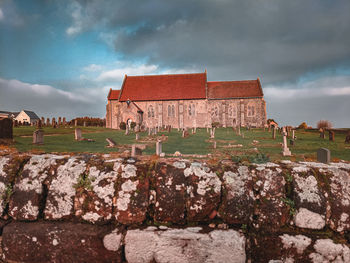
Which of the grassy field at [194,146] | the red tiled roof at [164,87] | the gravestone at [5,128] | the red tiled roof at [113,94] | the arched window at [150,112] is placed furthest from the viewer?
the red tiled roof at [113,94]

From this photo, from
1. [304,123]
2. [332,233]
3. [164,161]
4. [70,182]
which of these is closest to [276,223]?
[332,233]

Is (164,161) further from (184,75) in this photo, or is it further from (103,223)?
(184,75)

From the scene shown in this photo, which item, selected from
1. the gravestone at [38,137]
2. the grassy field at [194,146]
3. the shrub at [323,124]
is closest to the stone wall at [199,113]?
the shrub at [323,124]

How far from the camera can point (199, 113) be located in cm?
4112

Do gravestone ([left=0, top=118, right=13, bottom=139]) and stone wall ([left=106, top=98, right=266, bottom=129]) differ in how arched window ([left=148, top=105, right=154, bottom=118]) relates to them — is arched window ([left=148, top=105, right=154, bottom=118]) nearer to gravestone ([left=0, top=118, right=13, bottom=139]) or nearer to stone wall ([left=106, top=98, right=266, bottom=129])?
stone wall ([left=106, top=98, right=266, bottom=129])

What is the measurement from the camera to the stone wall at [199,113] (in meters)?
40.8

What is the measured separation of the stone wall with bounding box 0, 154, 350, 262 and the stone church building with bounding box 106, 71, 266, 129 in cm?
3857

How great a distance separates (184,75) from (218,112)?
36.3 feet

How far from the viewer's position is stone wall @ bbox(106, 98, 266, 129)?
4075 cm

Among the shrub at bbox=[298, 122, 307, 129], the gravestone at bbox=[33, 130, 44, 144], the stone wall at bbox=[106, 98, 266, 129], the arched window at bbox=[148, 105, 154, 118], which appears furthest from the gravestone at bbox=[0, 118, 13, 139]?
the shrub at bbox=[298, 122, 307, 129]

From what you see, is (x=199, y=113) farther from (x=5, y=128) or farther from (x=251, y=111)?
(x=5, y=128)

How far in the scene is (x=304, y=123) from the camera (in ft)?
113

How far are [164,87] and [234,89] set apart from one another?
14.9 metres

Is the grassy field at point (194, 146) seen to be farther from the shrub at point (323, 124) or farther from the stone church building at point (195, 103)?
the stone church building at point (195, 103)
